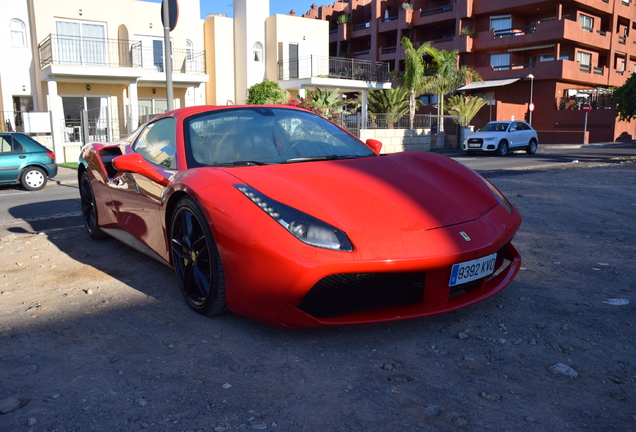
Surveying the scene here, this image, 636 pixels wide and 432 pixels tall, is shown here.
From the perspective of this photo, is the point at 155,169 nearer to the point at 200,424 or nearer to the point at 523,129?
the point at 200,424

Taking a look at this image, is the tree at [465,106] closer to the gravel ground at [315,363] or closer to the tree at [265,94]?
the tree at [265,94]

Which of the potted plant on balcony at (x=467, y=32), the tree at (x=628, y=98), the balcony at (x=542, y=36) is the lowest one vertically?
the tree at (x=628, y=98)

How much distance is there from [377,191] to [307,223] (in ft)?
1.99

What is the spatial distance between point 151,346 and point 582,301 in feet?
8.33

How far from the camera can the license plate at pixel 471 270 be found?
2.74 metres

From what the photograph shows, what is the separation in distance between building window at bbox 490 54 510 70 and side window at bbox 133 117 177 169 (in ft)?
132

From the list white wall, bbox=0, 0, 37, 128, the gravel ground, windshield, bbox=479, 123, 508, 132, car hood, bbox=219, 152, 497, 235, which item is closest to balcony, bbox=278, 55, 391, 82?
windshield, bbox=479, 123, 508, 132

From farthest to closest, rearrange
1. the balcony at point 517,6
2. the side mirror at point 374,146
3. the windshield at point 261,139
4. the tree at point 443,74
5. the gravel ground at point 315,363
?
the balcony at point 517,6, the tree at point 443,74, the side mirror at point 374,146, the windshield at point 261,139, the gravel ground at point 315,363

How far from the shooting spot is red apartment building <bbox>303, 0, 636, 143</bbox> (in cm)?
3728

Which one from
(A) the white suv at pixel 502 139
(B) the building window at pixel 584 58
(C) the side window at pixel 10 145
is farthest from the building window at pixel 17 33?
(B) the building window at pixel 584 58

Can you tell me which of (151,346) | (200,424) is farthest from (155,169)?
(200,424)

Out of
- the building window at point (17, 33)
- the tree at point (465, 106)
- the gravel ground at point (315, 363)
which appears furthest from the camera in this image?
the tree at point (465, 106)

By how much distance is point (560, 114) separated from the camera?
123 feet

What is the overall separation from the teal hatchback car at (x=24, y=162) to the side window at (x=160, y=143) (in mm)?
7775
